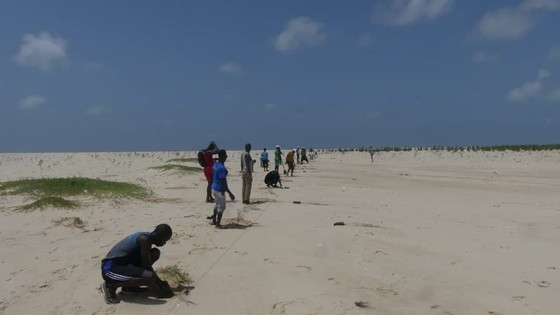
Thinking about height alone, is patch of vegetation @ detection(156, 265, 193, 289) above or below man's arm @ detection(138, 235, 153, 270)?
below

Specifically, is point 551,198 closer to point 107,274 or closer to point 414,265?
point 414,265

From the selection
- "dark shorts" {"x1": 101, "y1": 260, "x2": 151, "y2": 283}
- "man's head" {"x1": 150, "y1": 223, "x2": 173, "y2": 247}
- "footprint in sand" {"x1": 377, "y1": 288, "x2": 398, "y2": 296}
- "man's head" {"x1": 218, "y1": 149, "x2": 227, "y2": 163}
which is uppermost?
"man's head" {"x1": 218, "y1": 149, "x2": 227, "y2": 163}

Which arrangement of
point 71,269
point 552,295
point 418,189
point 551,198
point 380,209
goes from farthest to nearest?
point 418,189
point 551,198
point 380,209
point 71,269
point 552,295

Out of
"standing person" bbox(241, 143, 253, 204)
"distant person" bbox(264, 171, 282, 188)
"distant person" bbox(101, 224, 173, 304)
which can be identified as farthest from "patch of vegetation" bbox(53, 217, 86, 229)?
"distant person" bbox(264, 171, 282, 188)

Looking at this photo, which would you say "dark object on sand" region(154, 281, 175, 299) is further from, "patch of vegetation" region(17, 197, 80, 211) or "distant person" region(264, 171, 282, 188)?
"distant person" region(264, 171, 282, 188)

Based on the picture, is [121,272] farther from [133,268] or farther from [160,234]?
[160,234]

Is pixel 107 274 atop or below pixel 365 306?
atop

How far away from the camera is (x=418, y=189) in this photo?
23.7 meters

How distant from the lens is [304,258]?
8719 millimetres

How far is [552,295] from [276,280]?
375cm

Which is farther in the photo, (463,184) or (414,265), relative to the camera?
(463,184)

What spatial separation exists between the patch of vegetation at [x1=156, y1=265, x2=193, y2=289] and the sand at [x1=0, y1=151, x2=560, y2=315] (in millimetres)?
170

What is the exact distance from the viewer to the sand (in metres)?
6.62

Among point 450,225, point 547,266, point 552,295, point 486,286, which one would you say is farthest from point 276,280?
point 450,225
